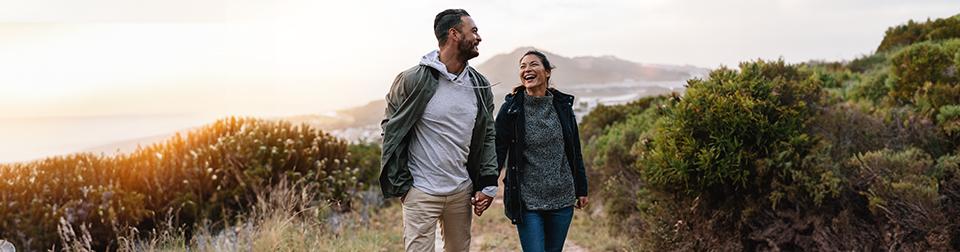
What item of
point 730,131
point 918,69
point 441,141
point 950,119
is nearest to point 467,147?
point 441,141

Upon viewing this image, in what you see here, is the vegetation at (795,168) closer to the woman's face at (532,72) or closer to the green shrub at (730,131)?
the green shrub at (730,131)

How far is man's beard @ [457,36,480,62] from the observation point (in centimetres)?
289

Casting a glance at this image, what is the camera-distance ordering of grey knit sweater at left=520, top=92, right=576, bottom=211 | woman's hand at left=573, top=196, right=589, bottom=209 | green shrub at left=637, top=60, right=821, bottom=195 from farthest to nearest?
1. green shrub at left=637, top=60, right=821, bottom=195
2. woman's hand at left=573, top=196, right=589, bottom=209
3. grey knit sweater at left=520, top=92, right=576, bottom=211

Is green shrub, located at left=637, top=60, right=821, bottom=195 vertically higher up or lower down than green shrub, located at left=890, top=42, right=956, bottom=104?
lower down

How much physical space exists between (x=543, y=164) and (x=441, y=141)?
641 mm

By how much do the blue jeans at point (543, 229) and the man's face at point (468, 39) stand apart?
0.95 m

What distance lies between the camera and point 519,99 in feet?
10.3

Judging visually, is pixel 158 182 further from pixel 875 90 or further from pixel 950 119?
pixel 875 90

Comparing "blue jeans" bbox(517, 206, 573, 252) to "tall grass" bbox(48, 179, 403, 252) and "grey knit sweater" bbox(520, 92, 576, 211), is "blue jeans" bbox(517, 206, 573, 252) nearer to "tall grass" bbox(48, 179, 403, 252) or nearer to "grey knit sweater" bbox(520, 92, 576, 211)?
"grey knit sweater" bbox(520, 92, 576, 211)

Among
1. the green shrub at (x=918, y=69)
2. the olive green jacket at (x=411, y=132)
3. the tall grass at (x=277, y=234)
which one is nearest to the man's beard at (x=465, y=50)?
the olive green jacket at (x=411, y=132)

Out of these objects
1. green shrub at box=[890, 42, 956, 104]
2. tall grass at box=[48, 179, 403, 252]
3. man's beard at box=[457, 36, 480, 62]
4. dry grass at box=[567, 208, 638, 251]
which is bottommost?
dry grass at box=[567, 208, 638, 251]

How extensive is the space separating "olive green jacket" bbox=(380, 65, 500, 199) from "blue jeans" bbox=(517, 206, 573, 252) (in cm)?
34

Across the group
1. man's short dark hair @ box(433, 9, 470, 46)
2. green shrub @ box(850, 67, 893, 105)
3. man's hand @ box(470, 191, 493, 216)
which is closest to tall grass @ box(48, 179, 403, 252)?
man's hand @ box(470, 191, 493, 216)

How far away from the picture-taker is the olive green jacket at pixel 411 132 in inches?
109
